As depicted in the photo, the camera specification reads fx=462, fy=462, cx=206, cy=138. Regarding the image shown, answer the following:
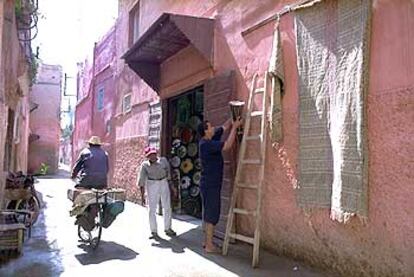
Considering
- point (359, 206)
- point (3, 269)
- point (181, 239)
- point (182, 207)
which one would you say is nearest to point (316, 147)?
point (359, 206)

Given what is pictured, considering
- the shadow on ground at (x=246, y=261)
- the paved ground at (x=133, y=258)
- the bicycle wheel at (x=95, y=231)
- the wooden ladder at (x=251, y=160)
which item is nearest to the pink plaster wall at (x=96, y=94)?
the paved ground at (x=133, y=258)

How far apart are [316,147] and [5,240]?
4169mm

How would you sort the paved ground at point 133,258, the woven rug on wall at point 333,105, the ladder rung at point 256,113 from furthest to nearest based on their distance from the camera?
the ladder rung at point 256,113 < the paved ground at point 133,258 < the woven rug on wall at point 333,105

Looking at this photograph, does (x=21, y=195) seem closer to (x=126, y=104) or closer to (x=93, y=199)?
(x=93, y=199)

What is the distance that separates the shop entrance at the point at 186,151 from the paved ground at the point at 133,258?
5.39ft

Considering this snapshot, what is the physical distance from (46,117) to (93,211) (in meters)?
24.9

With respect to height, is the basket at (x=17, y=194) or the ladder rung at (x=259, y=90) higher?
the ladder rung at (x=259, y=90)

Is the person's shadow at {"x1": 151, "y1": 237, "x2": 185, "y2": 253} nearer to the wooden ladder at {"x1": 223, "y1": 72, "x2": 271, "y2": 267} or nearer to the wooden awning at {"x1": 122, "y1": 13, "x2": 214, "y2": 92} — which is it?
the wooden ladder at {"x1": 223, "y1": 72, "x2": 271, "y2": 267}

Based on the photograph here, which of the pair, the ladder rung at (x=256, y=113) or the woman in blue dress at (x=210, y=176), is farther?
the woman in blue dress at (x=210, y=176)

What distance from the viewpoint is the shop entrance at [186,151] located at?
9.84 m

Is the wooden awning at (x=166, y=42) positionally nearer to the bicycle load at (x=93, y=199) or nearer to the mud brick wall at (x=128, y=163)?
the mud brick wall at (x=128, y=163)

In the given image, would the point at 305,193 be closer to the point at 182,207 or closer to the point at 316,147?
the point at 316,147

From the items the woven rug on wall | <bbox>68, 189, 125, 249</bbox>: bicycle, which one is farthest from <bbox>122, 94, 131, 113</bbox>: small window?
the woven rug on wall

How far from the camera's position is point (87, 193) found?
6578 millimetres
